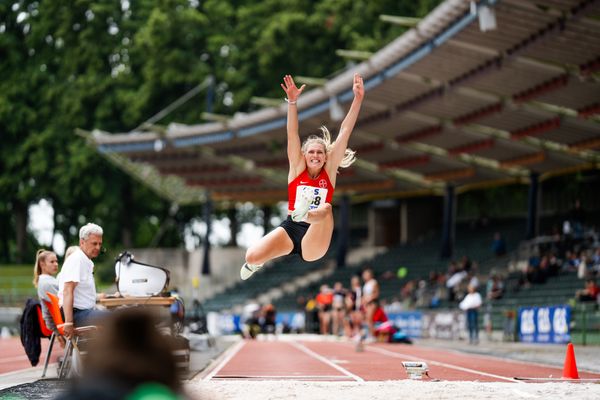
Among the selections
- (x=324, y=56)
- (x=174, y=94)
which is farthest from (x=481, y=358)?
(x=174, y=94)

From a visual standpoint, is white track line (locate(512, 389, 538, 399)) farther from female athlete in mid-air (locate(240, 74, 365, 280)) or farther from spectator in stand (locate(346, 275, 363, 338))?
spectator in stand (locate(346, 275, 363, 338))

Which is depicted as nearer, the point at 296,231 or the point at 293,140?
the point at 293,140

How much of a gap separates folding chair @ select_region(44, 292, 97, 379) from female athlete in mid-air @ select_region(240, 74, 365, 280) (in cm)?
Result: 169

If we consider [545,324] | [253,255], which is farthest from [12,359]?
[545,324]

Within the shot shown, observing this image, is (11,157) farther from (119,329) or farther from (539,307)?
(119,329)

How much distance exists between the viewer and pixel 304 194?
9.93m

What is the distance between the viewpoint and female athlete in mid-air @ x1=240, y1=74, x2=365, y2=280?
9.86m

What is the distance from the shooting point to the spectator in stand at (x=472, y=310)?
2544 centimetres

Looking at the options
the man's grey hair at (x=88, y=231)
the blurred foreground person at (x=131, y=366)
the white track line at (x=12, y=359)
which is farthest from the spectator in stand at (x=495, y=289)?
the blurred foreground person at (x=131, y=366)

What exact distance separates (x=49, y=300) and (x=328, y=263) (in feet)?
123

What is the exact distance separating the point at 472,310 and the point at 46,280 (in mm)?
16439

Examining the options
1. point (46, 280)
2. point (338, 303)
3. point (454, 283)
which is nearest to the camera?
point (46, 280)

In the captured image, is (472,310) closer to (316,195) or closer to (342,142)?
(342,142)

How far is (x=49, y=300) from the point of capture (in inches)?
426
